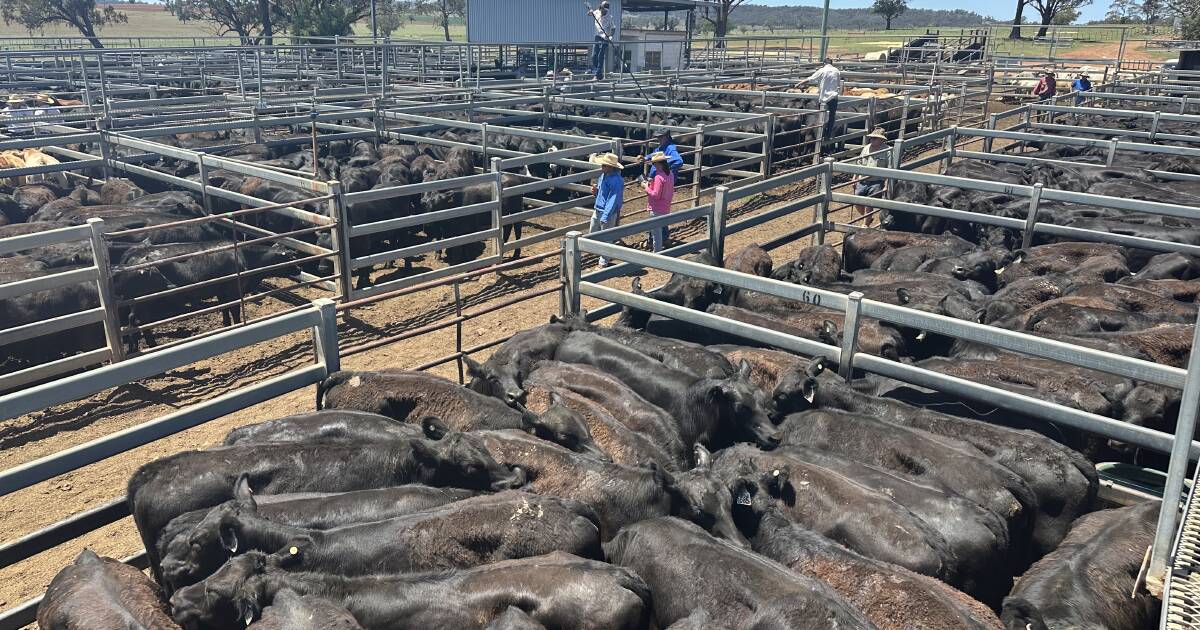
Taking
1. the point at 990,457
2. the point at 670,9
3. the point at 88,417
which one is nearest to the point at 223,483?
the point at 88,417

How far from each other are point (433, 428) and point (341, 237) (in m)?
5.20

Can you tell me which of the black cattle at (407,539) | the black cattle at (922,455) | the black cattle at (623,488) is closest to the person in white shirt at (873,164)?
the black cattle at (922,455)

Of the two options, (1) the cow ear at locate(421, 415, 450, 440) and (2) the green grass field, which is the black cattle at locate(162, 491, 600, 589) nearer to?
(1) the cow ear at locate(421, 415, 450, 440)

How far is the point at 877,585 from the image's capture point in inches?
158

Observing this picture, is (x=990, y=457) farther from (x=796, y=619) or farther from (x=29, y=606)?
(x=29, y=606)

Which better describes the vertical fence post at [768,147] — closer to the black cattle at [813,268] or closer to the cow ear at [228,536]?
the black cattle at [813,268]

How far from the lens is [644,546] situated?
176 inches

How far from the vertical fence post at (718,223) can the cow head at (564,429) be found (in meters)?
3.63

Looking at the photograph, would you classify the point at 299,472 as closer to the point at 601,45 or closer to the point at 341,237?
the point at 341,237

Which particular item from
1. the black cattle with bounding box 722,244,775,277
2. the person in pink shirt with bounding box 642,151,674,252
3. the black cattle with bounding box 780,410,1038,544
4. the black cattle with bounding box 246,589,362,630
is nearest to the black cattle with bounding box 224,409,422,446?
the black cattle with bounding box 246,589,362,630

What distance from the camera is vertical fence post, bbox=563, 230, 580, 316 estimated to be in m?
7.07

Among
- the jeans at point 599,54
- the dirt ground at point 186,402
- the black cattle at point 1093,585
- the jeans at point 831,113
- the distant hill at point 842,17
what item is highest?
the distant hill at point 842,17

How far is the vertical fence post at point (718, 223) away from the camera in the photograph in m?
8.55

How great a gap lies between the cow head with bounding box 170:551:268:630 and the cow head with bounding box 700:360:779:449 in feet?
10.1
